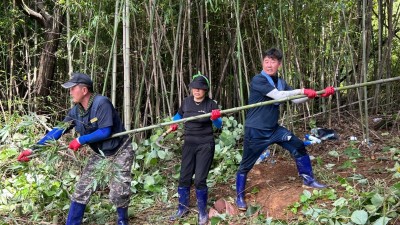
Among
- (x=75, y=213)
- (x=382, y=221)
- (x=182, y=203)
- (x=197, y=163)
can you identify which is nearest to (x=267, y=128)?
(x=197, y=163)

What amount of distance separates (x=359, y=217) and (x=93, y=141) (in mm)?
1790

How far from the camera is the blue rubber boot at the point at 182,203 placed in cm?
334

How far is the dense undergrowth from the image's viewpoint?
2.68m

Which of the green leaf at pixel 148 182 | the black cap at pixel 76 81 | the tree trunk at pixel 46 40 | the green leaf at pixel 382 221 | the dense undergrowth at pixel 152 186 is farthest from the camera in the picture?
the tree trunk at pixel 46 40

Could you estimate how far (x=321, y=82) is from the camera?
5.88 metres

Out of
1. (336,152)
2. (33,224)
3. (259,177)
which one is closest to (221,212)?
(259,177)

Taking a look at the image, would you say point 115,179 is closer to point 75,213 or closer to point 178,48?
point 75,213

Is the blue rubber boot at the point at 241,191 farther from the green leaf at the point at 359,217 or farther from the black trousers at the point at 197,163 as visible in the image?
the green leaf at the point at 359,217

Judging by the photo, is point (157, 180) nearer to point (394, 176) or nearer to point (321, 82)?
point (394, 176)

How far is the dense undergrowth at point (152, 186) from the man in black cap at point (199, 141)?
247 mm

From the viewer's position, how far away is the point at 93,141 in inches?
114

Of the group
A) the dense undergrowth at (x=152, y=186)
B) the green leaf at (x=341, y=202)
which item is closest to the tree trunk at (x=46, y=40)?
the dense undergrowth at (x=152, y=186)

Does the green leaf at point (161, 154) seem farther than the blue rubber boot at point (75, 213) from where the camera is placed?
Yes

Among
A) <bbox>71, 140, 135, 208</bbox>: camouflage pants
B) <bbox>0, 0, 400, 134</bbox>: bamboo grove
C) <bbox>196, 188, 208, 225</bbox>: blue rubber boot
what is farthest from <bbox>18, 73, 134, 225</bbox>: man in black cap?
<bbox>0, 0, 400, 134</bbox>: bamboo grove
